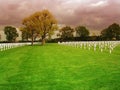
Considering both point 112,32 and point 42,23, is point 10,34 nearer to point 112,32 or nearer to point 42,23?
point 112,32

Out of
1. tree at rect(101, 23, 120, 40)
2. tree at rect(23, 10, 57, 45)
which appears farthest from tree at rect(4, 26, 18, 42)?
tree at rect(23, 10, 57, 45)

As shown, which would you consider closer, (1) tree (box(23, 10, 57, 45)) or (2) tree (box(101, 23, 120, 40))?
(1) tree (box(23, 10, 57, 45))

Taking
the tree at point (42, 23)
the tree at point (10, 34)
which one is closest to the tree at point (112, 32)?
the tree at point (10, 34)

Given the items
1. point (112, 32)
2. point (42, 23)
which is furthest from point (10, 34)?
point (42, 23)

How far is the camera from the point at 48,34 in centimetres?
10319

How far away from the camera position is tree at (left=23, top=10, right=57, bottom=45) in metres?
103

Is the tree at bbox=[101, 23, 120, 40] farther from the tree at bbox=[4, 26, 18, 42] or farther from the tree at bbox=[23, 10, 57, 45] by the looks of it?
the tree at bbox=[23, 10, 57, 45]

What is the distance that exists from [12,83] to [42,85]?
158 cm

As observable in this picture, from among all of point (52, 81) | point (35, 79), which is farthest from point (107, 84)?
point (35, 79)

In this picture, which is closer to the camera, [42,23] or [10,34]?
[42,23]

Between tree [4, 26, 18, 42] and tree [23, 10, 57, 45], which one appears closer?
tree [23, 10, 57, 45]

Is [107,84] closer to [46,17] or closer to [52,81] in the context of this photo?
[52,81]

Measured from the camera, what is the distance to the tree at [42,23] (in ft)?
338

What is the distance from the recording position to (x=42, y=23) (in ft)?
339
